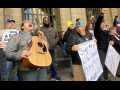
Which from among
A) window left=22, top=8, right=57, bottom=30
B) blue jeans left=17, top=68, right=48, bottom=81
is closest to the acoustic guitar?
blue jeans left=17, top=68, right=48, bottom=81

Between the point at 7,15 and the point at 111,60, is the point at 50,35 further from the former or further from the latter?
the point at 7,15

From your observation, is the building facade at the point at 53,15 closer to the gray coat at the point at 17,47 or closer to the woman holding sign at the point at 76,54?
the gray coat at the point at 17,47

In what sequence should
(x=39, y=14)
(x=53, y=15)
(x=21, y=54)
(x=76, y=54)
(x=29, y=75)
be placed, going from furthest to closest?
(x=53, y=15) < (x=39, y=14) < (x=76, y=54) < (x=29, y=75) < (x=21, y=54)

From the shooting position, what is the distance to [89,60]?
1832 mm

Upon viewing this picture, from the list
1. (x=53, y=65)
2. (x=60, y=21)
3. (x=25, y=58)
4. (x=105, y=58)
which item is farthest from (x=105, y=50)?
(x=60, y=21)

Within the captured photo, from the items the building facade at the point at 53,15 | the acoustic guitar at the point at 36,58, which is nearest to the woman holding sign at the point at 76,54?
the acoustic guitar at the point at 36,58

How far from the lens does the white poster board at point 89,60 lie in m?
1.67

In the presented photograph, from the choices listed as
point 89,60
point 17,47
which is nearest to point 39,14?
point 17,47

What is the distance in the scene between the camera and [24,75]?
158 cm

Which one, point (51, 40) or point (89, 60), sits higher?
point (51, 40)

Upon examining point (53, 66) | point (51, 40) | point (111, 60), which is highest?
point (51, 40)

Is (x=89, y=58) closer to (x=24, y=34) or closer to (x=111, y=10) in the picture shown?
(x=24, y=34)

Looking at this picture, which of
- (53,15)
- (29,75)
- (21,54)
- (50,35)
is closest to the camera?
(21,54)
